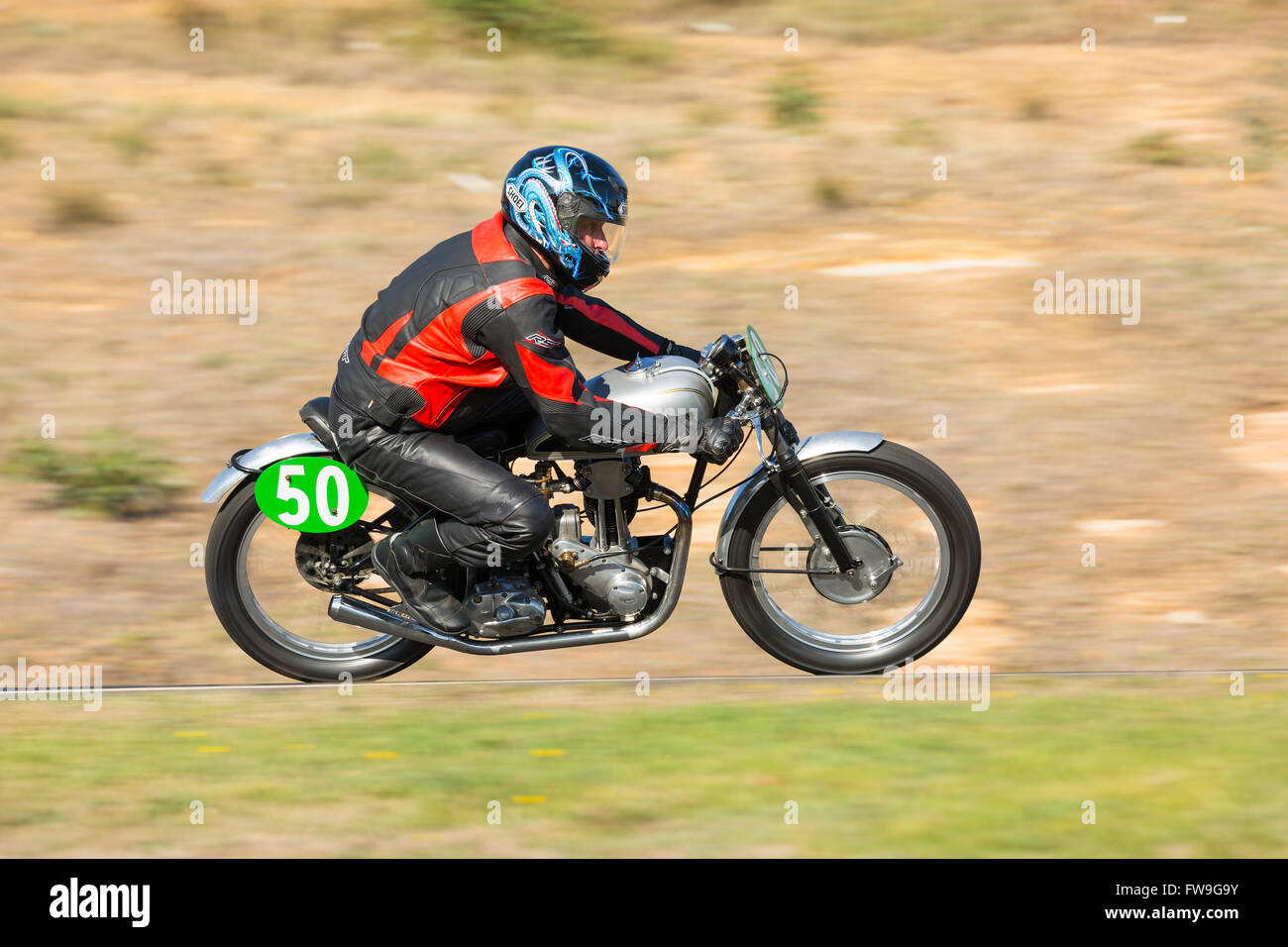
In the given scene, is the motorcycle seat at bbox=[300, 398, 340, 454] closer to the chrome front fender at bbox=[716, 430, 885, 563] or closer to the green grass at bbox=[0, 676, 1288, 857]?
the green grass at bbox=[0, 676, 1288, 857]

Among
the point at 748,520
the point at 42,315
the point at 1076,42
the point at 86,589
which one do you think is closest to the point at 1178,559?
the point at 748,520

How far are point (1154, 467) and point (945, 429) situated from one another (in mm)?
1123

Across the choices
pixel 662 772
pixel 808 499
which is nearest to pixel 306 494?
pixel 662 772

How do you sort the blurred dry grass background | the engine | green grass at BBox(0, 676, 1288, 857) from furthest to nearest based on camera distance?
the blurred dry grass background, the engine, green grass at BBox(0, 676, 1288, 857)

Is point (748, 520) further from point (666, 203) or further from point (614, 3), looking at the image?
point (614, 3)

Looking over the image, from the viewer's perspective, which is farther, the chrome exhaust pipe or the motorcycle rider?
the chrome exhaust pipe

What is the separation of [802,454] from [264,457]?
6.78 feet

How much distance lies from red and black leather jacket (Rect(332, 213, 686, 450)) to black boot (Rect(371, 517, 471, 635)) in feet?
1.54

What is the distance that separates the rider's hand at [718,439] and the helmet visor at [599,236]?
2.29 ft

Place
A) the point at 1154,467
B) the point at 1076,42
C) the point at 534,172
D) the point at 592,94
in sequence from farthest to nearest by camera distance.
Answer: the point at 1076,42 < the point at 592,94 < the point at 1154,467 < the point at 534,172

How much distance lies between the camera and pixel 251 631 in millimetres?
5988

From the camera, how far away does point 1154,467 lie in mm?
8016

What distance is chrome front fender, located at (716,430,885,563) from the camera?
18.9 ft

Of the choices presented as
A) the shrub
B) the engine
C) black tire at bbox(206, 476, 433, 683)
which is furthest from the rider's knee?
the shrub
